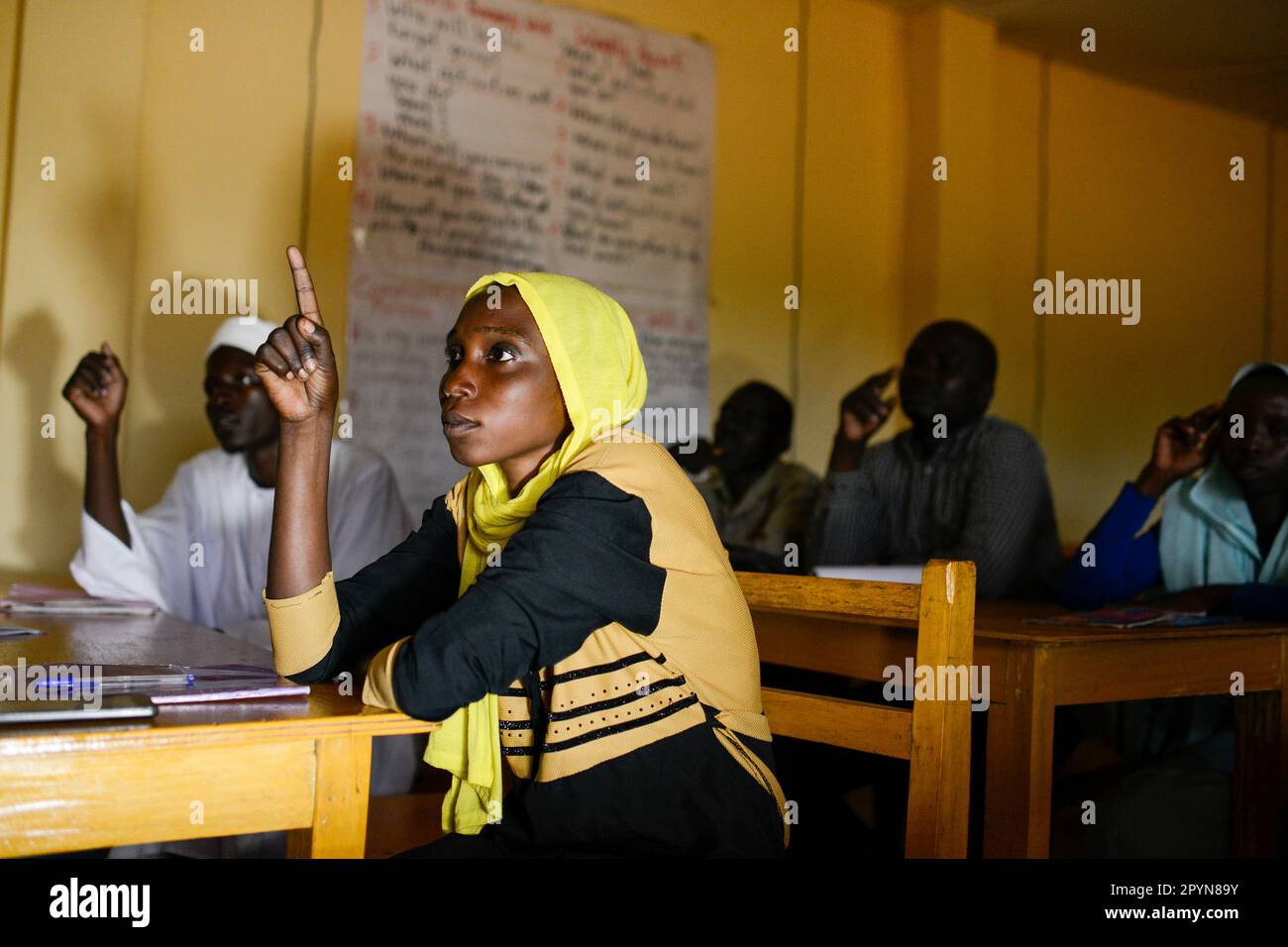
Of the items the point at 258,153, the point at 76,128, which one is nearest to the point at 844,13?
the point at 258,153

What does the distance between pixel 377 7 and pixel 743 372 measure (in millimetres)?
1890

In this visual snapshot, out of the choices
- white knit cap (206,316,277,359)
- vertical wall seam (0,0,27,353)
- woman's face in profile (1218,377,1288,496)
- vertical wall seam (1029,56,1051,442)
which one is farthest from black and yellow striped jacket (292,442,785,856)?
vertical wall seam (1029,56,1051,442)

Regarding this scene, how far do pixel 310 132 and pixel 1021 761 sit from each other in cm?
293

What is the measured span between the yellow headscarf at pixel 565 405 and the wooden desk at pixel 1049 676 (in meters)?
0.46

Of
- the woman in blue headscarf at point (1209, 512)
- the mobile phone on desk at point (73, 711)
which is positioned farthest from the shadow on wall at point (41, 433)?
the woman in blue headscarf at point (1209, 512)

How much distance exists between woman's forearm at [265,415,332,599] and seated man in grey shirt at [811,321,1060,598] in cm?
218

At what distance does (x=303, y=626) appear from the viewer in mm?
1312

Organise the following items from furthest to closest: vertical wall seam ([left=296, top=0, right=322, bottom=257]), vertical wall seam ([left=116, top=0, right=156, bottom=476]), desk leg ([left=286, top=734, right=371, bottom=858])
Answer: vertical wall seam ([left=296, top=0, right=322, bottom=257]), vertical wall seam ([left=116, top=0, right=156, bottom=476]), desk leg ([left=286, top=734, right=371, bottom=858])

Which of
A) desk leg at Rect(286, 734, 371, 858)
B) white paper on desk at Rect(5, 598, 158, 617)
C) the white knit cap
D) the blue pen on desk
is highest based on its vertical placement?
the white knit cap

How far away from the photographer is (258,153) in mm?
3678

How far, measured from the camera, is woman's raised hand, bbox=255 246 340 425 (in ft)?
4.17

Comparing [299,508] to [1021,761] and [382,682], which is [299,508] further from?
[1021,761]

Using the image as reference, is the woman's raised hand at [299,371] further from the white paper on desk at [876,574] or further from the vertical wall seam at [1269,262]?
the vertical wall seam at [1269,262]

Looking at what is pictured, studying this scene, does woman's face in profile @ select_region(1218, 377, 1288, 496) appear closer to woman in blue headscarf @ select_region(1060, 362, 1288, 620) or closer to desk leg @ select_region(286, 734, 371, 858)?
woman in blue headscarf @ select_region(1060, 362, 1288, 620)
